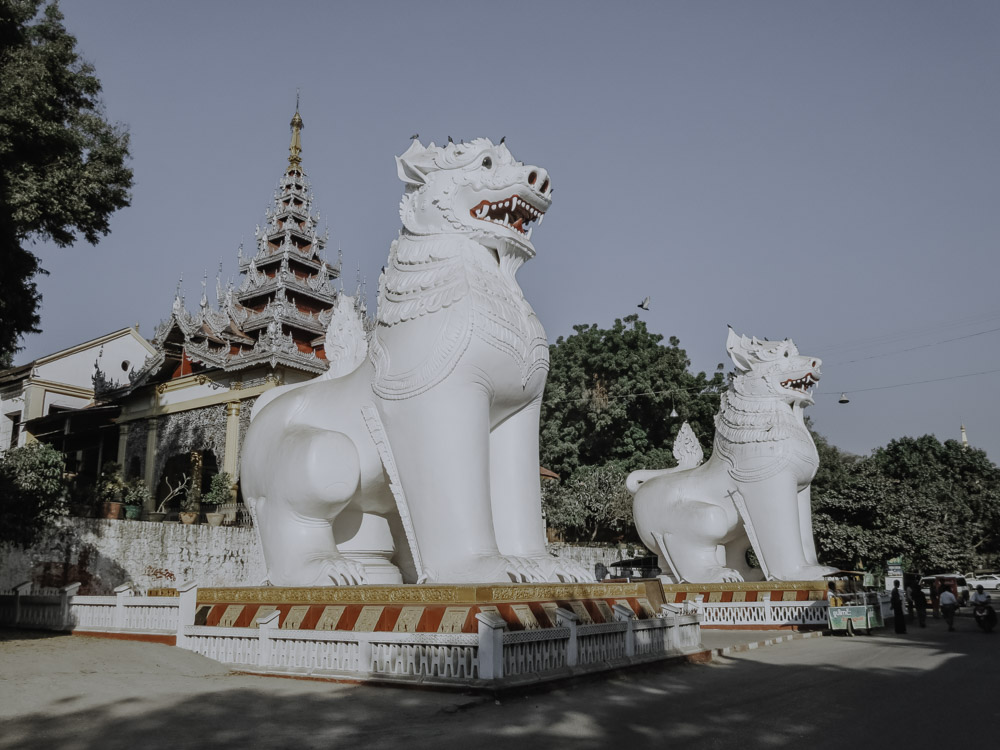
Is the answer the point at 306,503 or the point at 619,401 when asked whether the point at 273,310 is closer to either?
the point at 619,401

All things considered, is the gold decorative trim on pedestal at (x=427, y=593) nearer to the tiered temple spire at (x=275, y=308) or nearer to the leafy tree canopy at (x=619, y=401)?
the tiered temple spire at (x=275, y=308)

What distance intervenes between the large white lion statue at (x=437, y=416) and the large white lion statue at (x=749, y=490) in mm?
5290

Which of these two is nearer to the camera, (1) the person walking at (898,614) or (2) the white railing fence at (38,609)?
(2) the white railing fence at (38,609)

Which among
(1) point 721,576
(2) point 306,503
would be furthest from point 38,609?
(1) point 721,576

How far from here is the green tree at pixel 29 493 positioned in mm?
10102

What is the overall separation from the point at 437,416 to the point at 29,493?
26.5 feet

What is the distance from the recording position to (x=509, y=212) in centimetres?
636

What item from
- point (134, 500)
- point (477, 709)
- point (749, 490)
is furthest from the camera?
point (134, 500)

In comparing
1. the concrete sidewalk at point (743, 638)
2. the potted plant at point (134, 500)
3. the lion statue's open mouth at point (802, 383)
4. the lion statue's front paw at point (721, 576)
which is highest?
the lion statue's open mouth at point (802, 383)

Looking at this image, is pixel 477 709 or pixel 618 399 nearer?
pixel 477 709

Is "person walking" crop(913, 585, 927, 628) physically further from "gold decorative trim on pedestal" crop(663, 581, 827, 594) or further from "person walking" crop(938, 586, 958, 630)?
"gold decorative trim on pedestal" crop(663, 581, 827, 594)

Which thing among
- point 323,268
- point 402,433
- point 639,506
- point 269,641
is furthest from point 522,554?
point 323,268

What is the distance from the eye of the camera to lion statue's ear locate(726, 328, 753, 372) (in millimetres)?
11469

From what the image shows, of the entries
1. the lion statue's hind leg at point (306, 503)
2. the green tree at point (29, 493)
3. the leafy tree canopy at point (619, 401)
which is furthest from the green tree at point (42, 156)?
the leafy tree canopy at point (619, 401)
